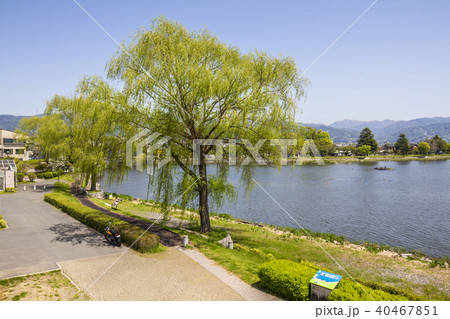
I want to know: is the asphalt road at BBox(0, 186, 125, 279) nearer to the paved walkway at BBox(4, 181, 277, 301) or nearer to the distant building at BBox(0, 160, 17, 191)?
the paved walkway at BBox(4, 181, 277, 301)

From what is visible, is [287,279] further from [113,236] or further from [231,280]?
[113,236]

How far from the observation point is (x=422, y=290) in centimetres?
1382

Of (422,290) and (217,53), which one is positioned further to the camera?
(217,53)

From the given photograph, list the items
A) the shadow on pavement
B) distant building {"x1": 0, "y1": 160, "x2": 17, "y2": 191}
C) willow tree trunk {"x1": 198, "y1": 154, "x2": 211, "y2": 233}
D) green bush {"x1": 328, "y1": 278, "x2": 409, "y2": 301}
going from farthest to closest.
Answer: distant building {"x1": 0, "y1": 160, "x2": 17, "y2": 191} → willow tree trunk {"x1": 198, "y1": 154, "x2": 211, "y2": 233} → the shadow on pavement → green bush {"x1": 328, "y1": 278, "x2": 409, "y2": 301}

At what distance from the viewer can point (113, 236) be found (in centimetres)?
1514

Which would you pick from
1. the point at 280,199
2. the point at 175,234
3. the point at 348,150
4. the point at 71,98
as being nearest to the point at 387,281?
the point at 175,234

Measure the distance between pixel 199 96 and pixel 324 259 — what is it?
11954 mm

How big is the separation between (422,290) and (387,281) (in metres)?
1.47

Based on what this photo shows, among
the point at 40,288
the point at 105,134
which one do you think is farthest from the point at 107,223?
the point at 40,288

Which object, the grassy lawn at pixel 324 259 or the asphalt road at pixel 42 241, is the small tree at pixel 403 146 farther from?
the asphalt road at pixel 42 241

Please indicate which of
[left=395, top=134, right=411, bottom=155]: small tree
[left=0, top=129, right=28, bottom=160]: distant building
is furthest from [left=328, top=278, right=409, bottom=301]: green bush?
[left=395, top=134, right=411, bottom=155]: small tree

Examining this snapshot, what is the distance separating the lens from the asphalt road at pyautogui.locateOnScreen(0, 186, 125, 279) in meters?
12.5

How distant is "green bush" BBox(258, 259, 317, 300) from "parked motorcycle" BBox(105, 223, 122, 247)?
26.5 feet

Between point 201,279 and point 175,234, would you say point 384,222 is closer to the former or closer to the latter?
point 175,234
